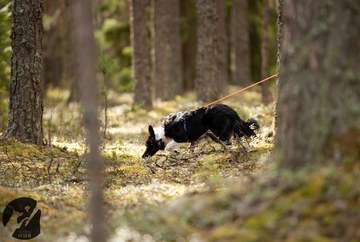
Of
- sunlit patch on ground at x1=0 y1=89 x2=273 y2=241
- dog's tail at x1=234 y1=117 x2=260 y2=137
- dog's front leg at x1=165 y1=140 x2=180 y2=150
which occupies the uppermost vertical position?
dog's tail at x1=234 y1=117 x2=260 y2=137

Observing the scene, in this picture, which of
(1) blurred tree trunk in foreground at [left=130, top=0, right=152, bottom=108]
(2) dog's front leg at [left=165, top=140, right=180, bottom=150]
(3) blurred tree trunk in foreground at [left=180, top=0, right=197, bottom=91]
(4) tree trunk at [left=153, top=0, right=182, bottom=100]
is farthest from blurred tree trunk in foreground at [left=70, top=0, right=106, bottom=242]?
(3) blurred tree trunk in foreground at [left=180, top=0, right=197, bottom=91]

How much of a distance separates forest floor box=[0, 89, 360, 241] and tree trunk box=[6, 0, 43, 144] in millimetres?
439

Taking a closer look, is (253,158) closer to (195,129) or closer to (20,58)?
(195,129)

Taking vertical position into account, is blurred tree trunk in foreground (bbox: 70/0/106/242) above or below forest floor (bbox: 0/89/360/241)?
above

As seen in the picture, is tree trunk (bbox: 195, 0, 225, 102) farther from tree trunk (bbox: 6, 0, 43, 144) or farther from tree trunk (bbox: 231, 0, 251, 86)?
tree trunk (bbox: 6, 0, 43, 144)

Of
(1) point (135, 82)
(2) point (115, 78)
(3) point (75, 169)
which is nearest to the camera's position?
(3) point (75, 169)

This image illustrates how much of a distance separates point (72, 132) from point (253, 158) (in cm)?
699

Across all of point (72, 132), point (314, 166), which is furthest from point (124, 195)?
point (72, 132)

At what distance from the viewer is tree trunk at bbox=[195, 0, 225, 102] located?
679 inches

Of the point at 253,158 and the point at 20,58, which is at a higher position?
the point at 20,58

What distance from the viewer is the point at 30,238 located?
643cm

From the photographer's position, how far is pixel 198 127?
10734 millimetres

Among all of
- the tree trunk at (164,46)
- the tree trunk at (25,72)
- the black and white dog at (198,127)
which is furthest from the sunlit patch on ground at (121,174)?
the tree trunk at (164,46)

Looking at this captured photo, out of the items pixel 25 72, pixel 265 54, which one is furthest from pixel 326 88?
pixel 265 54
